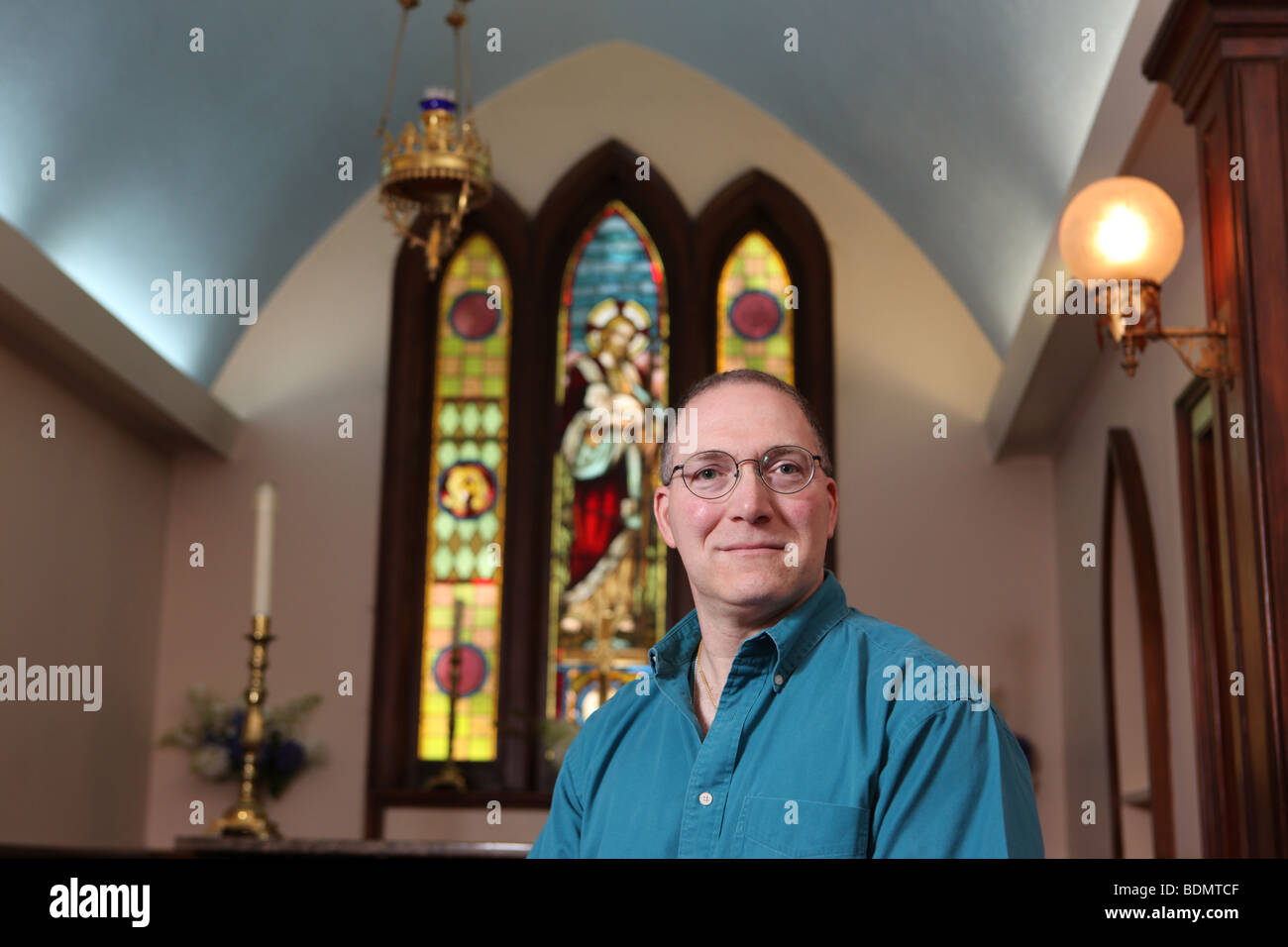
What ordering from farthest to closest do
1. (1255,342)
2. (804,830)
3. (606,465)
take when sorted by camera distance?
(606,465)
(1255,342)
(804,830)

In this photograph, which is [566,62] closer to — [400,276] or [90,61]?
[400,276]

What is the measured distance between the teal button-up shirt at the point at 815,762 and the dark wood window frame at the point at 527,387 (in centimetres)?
459

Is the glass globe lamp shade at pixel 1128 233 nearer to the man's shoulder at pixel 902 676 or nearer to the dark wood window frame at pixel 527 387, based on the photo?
the man's shoulder at pixel 902 676

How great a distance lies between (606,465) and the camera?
21.5 feet

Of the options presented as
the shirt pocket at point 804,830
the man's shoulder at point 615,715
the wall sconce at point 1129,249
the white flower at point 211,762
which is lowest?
the shirt pocket at point 804,830

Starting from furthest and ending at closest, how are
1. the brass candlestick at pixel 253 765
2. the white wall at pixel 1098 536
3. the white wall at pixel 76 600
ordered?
the white wall at pixel 76 600, the brass candlestick at pixel 253 765, the white wall at pixel 1098 536

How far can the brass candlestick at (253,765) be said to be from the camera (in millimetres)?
4219

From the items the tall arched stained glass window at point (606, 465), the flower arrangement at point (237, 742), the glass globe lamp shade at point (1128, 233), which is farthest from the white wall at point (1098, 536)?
the flower arrangement at point (237, 742)

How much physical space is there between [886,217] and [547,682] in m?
2.64

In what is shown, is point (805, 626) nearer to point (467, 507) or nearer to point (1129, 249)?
point (1129, 249)

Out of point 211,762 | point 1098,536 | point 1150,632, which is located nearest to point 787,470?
point 1150,632

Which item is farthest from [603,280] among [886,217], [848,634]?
[848,634]

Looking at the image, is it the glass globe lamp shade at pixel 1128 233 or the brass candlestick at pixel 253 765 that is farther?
the brass candlestick at pixel 253 765

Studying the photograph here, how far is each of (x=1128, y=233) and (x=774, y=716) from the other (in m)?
1.95
